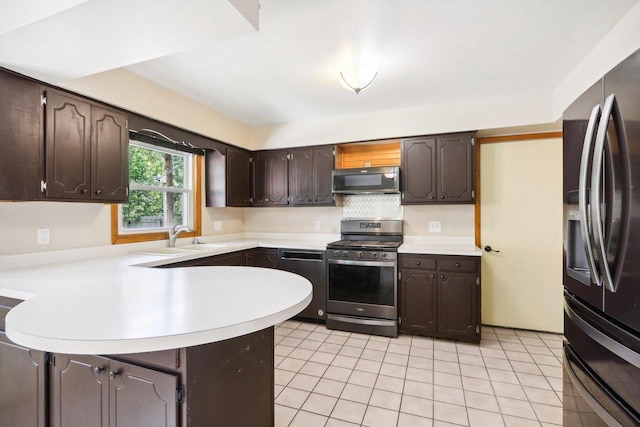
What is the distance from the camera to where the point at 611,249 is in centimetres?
99

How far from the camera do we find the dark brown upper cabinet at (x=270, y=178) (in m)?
3.93

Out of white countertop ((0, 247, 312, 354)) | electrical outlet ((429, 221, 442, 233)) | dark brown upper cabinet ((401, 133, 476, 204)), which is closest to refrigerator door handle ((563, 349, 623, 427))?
white countertop ((0, 247, 312, 354))

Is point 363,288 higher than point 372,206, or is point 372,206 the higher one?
point 372,206

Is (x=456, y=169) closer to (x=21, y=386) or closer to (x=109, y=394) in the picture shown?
(x=109, y=394)

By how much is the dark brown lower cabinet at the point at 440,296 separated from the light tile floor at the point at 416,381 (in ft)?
0.46

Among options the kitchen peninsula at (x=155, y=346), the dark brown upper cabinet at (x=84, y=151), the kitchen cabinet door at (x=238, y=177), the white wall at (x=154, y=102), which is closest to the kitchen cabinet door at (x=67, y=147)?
the dark brown upper cabinet at (x=84, y=151)

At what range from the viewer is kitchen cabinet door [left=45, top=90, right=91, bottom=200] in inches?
76.9

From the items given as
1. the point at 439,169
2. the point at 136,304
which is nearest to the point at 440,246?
the point at 439,169

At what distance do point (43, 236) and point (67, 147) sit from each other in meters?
0.68

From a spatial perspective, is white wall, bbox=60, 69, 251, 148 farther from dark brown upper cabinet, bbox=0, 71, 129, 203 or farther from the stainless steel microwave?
the stainless steel microwave

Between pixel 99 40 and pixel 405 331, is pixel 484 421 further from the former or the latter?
pixel 99 40

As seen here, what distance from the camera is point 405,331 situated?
10.1 ft

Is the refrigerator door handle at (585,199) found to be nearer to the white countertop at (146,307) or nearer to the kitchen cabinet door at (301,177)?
the white countertop at (146,307)

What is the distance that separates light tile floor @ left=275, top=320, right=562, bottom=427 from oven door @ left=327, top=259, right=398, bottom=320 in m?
0.27
